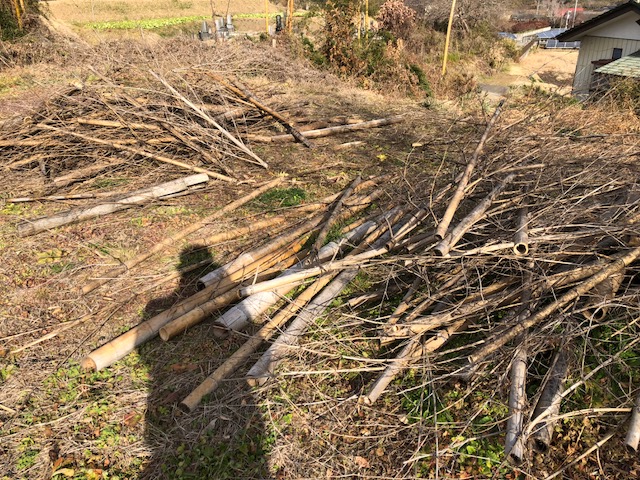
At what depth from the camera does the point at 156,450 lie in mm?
3209

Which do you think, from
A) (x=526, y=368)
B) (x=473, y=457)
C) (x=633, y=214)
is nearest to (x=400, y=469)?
(x=473, y=457)

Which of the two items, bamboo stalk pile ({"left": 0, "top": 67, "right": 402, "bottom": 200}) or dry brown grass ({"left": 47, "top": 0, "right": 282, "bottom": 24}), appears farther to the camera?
dry brown grass ({"left": 47, "top": 0, "right": 282, "bottom": 24})

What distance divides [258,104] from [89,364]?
5638mm

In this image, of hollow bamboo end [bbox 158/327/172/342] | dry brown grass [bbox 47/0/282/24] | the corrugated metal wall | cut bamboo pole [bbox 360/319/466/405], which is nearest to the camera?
cut bamboo pole [bbox 360/319/466/405]

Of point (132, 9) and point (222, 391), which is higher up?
point (132, 9)

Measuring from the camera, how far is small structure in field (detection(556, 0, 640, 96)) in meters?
17.0

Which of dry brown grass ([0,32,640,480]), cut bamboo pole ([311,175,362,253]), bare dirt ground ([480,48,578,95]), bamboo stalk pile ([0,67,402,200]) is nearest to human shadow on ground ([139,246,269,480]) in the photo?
dry brown grass ([0,32,640,480])

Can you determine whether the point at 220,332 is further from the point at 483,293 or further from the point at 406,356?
the point at 483,293

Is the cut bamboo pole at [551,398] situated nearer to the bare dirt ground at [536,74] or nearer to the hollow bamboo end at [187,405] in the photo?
the hollow bamboo end at [187,405]

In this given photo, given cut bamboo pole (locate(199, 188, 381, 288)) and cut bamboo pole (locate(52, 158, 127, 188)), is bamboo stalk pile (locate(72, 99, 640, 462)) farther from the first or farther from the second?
cut bamboo pole (locate(52, 158, 127, 188))

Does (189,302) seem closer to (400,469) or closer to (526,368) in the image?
(400,469)

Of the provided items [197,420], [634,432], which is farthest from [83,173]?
[634,432]

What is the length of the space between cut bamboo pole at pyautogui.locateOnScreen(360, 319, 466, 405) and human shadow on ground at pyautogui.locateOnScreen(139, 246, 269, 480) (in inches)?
31.7

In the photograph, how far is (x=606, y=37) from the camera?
1806 centimetres
